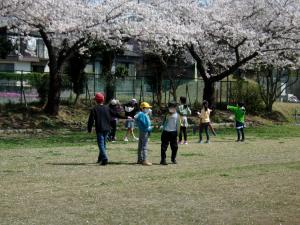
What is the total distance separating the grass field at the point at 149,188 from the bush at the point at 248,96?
2228 centimetres

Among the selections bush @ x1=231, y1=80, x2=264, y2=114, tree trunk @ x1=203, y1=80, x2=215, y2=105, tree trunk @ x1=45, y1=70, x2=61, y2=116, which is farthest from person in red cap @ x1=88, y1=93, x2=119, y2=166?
bush @ x1=231, y1=80, x2=264, y2=114

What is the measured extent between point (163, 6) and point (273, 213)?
68.2 ft

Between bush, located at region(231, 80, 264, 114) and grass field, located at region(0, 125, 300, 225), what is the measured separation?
22277 millimetres

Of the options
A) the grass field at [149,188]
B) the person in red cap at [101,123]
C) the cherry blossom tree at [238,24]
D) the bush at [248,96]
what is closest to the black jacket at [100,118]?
the person in red cap at [101,123]

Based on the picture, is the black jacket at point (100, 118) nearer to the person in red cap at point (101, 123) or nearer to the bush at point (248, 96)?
the person in red cap at point (101, 123)

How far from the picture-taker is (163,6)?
27562mm

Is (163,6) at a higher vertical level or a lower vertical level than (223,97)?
higher

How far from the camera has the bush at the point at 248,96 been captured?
39.0 m

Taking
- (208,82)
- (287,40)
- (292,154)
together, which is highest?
(287,40)

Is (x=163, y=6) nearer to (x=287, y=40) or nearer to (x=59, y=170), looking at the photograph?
(x=287, y=40)

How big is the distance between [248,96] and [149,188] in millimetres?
30550

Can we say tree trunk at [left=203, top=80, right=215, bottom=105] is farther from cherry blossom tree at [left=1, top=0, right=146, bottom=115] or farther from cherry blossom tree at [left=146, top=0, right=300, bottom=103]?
cherry blossom tree at [left=1, top=0, right=146, bottom=115]

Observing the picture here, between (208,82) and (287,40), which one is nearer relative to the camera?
(287,40)

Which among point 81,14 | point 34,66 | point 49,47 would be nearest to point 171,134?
point 81,14
